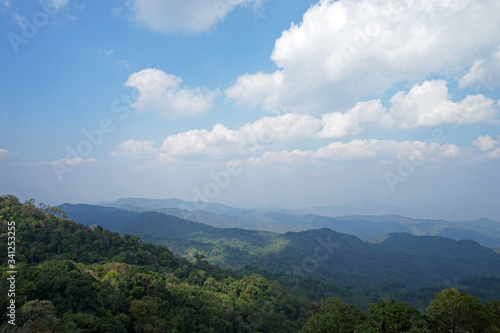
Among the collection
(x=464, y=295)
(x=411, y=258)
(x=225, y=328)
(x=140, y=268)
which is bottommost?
(x=411, y=258)

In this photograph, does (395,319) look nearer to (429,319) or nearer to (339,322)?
(429,319)

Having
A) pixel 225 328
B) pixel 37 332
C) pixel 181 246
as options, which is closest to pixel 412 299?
pixel 225 328

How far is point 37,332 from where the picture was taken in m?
17.9

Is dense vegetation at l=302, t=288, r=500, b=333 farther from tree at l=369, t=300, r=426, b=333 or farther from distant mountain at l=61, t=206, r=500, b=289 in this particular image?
distant mountain at l=61, t=206, r=500, b=289

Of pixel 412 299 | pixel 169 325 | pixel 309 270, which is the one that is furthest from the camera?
pixel 309 270

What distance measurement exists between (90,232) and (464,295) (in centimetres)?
6184

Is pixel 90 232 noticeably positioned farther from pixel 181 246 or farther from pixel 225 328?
pixel 181 246

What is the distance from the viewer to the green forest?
18.6 metres

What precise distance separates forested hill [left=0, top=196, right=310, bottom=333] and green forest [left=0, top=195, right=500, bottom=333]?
120 millimetres

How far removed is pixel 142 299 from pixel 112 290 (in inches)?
152

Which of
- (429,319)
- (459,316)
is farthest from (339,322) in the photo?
(459,316)

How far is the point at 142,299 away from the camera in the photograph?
3250 cm

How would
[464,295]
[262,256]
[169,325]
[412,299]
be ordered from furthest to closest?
[262,256], [412,299], [169,325], [464,295]

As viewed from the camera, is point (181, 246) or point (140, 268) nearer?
point (140, 268)
